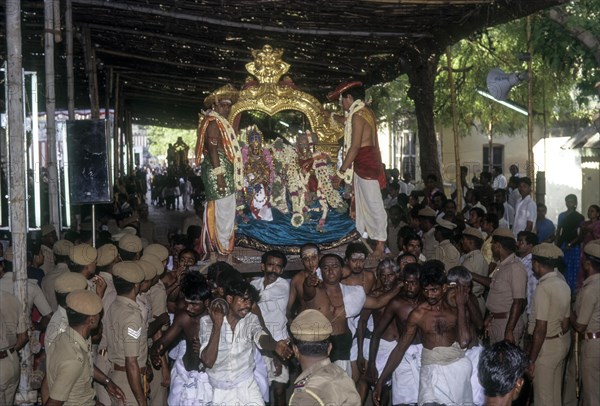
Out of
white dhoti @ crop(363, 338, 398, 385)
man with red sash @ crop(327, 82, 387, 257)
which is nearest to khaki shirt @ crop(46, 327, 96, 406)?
white dhoti @ crop(363, 338, 398, 385)

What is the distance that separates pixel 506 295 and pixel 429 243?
3255 millimetres

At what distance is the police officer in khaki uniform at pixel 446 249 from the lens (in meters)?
11.0

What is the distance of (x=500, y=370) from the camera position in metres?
4.99

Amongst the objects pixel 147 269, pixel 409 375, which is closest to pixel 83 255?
pixel 147 269

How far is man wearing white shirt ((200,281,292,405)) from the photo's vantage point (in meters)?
6.78

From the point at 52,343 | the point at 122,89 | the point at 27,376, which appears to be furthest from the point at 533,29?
the point at 122,89

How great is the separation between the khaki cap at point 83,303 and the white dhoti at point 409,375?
307 centimetres

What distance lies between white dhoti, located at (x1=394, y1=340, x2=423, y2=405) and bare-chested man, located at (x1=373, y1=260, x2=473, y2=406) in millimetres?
610

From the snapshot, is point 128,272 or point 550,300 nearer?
point 128,272

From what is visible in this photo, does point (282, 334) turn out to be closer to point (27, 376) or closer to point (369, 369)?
point (369, 369)

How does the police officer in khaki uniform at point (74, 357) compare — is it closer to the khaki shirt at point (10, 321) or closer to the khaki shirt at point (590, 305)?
the khaki shirt at point (10, 321)

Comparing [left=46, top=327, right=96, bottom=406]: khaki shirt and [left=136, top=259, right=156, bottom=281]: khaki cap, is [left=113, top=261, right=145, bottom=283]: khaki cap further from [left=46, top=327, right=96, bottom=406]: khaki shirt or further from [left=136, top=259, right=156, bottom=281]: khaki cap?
[left=46, top=327, right=96, bottom=406]: khaki shirt

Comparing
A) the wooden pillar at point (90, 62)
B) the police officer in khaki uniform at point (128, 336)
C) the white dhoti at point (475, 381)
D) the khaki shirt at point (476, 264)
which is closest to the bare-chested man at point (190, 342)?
the police officer in khaki uniform at point (128, 336)

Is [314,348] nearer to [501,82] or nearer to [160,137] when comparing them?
[501,82]
